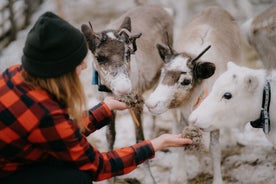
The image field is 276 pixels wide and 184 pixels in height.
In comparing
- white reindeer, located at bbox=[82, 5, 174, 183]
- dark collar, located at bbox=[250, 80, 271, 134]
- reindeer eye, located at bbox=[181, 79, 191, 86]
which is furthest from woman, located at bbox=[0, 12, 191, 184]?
dark collar, located at bbox=[250, 80, 271, 134]

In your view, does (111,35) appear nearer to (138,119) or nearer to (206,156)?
(138,119)

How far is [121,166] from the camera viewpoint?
124 inches

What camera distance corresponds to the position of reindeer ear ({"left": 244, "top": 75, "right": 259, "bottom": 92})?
3365mm

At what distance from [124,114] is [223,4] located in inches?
139

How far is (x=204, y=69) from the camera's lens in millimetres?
3938

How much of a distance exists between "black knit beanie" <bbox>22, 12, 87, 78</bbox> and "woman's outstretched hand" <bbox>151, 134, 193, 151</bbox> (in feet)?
2.93

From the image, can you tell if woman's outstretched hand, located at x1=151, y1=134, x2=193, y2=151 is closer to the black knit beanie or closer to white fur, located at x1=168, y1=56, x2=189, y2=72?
white fur, located at x1=168, y1=56, x2=189, y2=72

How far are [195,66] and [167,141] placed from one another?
38.2 inches

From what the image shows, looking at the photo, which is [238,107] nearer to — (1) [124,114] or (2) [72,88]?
→ (2) [72,88]

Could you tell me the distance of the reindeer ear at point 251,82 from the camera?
3365 millimetres

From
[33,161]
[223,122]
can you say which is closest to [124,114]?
[223,122]

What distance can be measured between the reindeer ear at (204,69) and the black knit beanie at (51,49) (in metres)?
1.52

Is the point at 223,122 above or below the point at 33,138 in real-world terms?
below

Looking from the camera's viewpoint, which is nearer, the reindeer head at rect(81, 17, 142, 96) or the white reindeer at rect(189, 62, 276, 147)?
the white reindeer at rect(189, 62, 276, 147)
